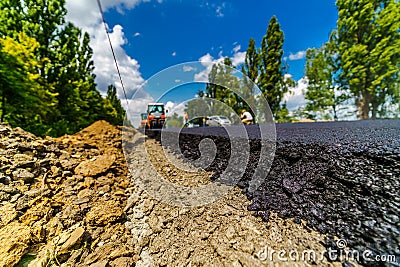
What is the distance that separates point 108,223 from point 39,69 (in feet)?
35.7

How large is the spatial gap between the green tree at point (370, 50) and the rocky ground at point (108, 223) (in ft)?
53.9

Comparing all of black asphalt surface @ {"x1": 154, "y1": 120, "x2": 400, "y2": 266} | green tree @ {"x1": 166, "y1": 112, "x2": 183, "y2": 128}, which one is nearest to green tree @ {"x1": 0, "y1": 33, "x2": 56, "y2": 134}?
green tree @ {"x1": 166, "y1": 112, "x2": 183, "y2": 128}

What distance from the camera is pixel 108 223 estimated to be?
1929mm

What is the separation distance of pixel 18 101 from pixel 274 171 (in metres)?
9.10

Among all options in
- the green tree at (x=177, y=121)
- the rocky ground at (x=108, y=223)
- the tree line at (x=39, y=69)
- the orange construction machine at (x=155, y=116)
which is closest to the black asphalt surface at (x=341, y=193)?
the rocky ground at (x=108, y=223)

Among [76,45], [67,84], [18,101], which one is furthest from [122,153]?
[76,45]

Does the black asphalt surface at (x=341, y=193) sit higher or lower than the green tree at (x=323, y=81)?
lower

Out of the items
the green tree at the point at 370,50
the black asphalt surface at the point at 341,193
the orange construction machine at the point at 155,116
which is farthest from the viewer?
the green tree at the point at 370,50

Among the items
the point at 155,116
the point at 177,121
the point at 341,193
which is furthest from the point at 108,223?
Result: the point at 155,116

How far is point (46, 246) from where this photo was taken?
4.83 ft

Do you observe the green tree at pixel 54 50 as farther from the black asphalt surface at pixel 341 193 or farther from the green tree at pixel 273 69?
the green tree at pixel 273 69

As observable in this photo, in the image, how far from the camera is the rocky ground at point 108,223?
1.25m

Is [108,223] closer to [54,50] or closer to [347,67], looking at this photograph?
[54,50]

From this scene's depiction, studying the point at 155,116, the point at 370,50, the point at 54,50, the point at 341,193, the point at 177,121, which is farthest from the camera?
the point at 370,50
